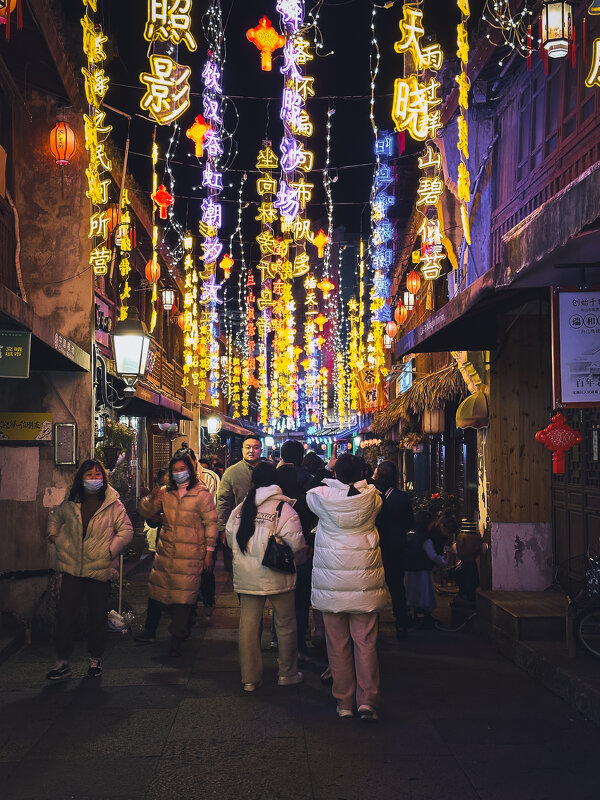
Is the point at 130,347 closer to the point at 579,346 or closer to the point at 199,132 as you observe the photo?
the point at 199,132

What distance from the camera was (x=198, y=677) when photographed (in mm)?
8000

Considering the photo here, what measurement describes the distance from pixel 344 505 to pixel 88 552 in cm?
288

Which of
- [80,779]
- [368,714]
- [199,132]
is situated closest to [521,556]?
[368,714]

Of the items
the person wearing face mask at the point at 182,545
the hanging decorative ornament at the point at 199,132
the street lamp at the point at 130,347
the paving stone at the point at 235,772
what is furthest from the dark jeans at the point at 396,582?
the hanging decorative ornament at the point at 199,132

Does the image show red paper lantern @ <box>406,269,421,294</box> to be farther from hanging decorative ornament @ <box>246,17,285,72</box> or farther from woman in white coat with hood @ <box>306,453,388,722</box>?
woman in white coat with hood @ <box>306,453,388,722</box>

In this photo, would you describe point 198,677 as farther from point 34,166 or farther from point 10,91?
point 10,91

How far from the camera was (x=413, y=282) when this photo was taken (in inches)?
924

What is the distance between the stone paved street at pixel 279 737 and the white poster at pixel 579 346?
2754 millimetres

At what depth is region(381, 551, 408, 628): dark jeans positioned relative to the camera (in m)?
10.1

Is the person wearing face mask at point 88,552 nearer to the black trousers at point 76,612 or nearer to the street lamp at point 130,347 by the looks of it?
the black trousers at point 76,612

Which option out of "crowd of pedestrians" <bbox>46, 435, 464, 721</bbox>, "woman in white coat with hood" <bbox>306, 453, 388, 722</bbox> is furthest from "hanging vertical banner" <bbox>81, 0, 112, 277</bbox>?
"woman in white coat with hood" <bbox>306, 453, 388, 722</bbox>

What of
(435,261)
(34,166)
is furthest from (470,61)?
(34,166)

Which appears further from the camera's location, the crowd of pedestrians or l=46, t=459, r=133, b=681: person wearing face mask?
l=46, t=459, r=133, b=681: person wearing face mask

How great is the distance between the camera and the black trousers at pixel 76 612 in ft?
26.0
